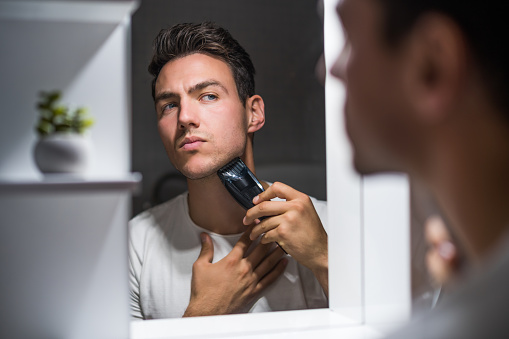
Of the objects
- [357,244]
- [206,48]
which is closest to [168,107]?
[206,48]

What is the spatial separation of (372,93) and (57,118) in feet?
1.90

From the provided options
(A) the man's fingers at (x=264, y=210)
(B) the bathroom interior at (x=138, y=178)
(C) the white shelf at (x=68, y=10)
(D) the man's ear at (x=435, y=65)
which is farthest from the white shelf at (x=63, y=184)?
(D) the man's ear at (x=435, y=65)

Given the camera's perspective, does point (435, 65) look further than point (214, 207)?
No

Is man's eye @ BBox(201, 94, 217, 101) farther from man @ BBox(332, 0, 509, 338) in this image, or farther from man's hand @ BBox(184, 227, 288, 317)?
man @ BBox(332, 0, 509, 338)

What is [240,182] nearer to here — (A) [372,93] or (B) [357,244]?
(B) [357,244]

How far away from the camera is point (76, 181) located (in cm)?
86

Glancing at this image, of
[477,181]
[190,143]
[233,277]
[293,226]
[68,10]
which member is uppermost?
[68,10]

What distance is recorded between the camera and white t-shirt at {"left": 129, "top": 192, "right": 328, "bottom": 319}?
120cm

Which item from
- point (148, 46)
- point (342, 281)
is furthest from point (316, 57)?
point (342, 281)

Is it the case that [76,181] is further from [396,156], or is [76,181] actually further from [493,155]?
[493,155]

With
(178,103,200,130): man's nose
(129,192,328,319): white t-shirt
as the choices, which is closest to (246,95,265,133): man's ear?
(178,103,200,130): man's nose

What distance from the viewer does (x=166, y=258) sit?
4.00 ft

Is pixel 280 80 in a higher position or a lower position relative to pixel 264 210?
higher

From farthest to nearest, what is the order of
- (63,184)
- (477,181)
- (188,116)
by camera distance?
(188,116)
(63,184)
(477,181)
